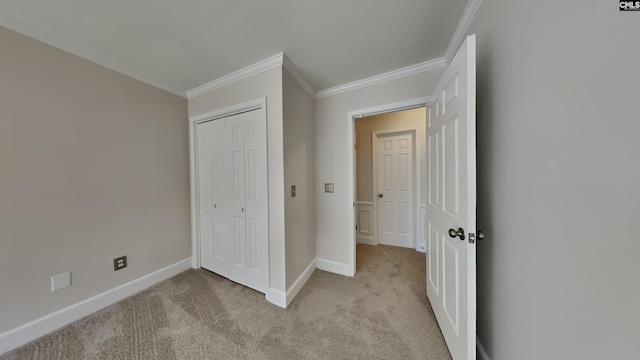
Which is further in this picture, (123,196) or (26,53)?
(123,196)

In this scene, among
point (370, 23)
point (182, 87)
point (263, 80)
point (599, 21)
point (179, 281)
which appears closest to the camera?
point (599, 21)

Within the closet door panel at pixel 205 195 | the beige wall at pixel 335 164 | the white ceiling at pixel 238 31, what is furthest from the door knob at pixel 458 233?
the closet door panel at pixel 205 195

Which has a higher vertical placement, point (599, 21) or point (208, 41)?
point (208, 41)

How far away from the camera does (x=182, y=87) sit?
236 centimetres

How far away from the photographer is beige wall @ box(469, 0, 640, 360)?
0.52m

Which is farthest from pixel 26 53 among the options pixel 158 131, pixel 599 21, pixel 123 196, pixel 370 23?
pixel 599 21

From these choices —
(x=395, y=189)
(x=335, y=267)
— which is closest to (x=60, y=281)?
(x=335, y=267)

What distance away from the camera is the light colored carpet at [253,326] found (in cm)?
133

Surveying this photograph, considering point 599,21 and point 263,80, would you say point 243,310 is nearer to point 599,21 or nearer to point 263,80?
point 263,80

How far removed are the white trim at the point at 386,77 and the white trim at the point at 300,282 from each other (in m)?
2.12

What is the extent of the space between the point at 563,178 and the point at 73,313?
3279 millimetres

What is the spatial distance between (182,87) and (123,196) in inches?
54.9

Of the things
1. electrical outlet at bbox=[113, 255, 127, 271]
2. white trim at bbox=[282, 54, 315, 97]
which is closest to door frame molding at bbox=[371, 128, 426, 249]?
white trim at bbox=[282, 54, 315, 97]

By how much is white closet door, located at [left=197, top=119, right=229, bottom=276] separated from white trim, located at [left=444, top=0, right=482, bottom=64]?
236cm
